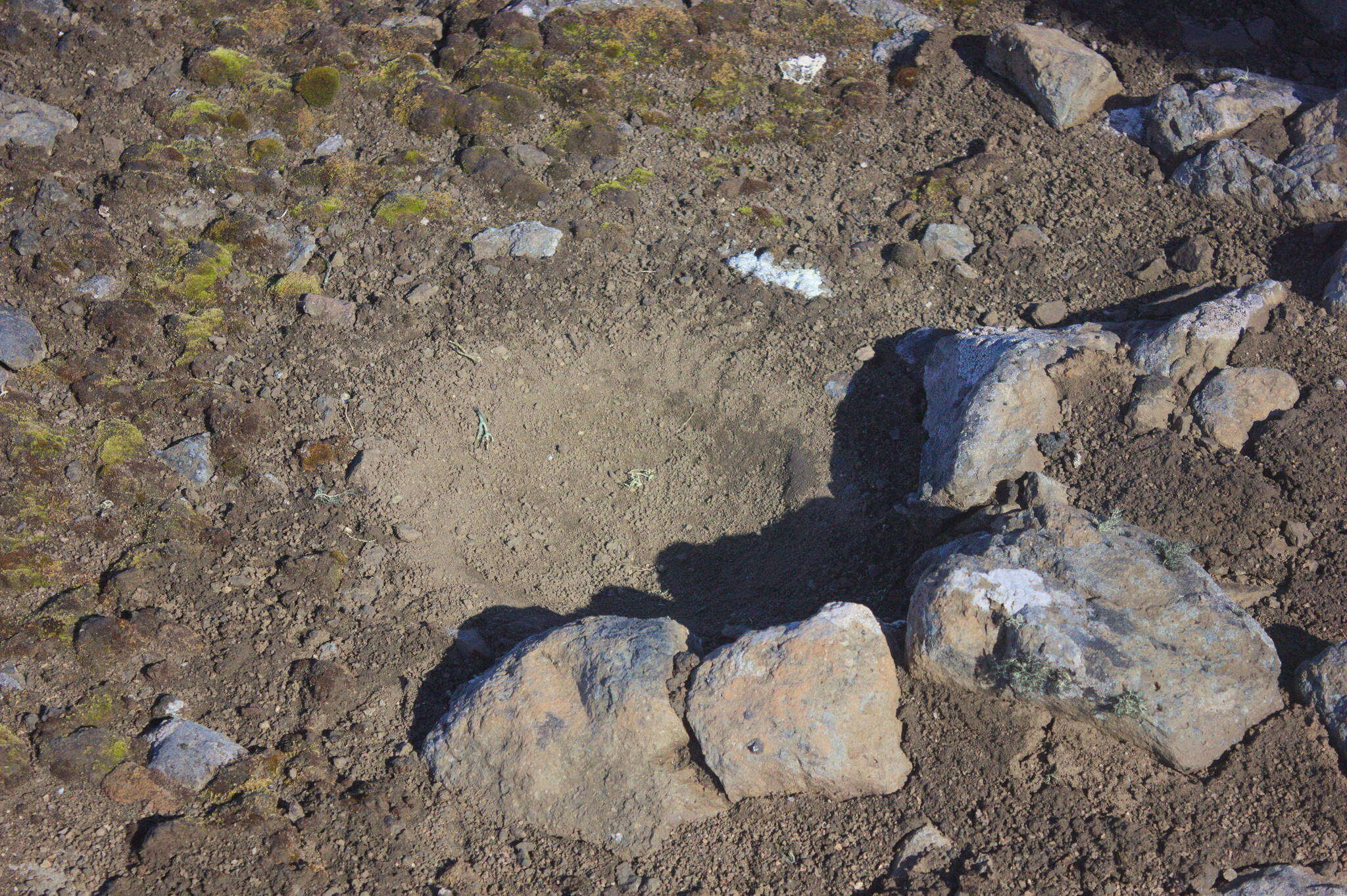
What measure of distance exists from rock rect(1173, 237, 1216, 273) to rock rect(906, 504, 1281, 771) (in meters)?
2.09

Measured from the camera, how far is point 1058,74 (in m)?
5.84

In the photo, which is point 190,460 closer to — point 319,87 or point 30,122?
point 30,122

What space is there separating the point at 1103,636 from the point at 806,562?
133 centimetres

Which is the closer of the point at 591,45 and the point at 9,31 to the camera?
the point at 9,31

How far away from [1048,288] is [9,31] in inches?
255

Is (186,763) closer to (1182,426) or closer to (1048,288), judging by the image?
(1182,426)

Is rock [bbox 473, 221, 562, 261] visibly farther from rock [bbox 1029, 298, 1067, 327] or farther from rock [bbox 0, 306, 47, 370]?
rock [bbox 1029, 298, 1067, 327]

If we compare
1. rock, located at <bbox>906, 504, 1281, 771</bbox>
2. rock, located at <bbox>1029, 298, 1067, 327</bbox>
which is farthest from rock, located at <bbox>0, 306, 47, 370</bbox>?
rock, located at <bbox>1029, 298, 1067, 327</bbox>

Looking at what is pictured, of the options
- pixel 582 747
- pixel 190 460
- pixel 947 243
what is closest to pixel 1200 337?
pixel 947 243

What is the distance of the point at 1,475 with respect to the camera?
401cm

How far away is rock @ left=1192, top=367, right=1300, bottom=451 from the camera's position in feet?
12.7

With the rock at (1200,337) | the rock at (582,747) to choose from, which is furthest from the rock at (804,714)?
the rock at (1200,337)

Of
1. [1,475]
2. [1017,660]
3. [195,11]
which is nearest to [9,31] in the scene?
[195,11]

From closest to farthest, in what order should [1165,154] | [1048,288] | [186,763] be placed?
[186,763]
[1048,288]
[1165,154]
